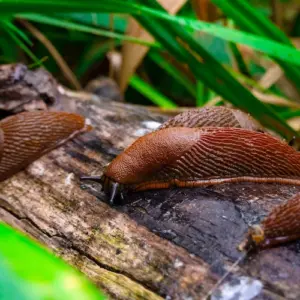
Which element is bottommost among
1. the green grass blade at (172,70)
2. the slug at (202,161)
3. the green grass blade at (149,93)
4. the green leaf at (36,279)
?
the green grass blade at (149,93)

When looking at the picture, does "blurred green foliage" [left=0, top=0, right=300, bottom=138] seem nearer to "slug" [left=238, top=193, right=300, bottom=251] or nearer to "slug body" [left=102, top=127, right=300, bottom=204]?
"slug body" [left=102, top=127, right=300, bottom=204]

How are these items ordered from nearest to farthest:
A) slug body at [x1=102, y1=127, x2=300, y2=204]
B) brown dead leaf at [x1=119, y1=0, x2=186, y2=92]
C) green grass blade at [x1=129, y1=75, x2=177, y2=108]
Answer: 1. slug body at [x1=102, y1=127, x2=300, y2=204]
2. brown dead leaf at [x1=119, y1=0, x2=186, y2=92]
3. green grass blade at [x1=129, y1=75, x2=177, y2=108]

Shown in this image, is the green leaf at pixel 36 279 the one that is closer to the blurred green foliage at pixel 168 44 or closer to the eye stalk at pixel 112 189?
the eye stalk at pixel 112 189

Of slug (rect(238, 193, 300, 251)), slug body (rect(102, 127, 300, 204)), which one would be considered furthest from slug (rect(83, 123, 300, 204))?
slug (rect(238, 193, 300, 251))

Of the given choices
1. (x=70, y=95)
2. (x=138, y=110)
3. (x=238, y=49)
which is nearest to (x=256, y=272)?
(x=138, y=110)

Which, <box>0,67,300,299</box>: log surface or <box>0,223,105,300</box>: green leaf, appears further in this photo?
<box>0,67,300,299</box>: log surface

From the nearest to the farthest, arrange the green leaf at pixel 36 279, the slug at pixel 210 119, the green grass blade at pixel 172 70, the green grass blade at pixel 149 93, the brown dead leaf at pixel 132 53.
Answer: the green leaf at pixel 36 279 < the slug at pixel 210 119 < the brown dead leaf at pixel 132 53 < the green grass blade at pixel 149 93 < the green grass blade at pixel 172 70

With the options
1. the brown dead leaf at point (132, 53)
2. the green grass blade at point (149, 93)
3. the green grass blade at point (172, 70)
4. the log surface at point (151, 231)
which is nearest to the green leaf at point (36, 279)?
the log surface at point (151, 231)

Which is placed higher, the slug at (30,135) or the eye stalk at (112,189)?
the eye stalk at (112,189)
